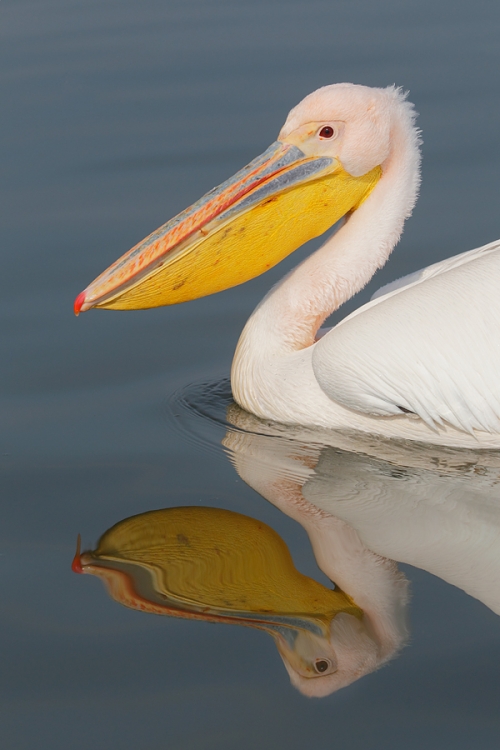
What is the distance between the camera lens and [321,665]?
9.18 feet

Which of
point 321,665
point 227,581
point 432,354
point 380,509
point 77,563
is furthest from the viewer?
point 432,354

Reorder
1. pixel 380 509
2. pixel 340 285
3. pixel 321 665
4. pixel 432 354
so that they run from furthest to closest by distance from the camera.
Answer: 1. pixel 340 285
2. pixel 432 354
3. pixel 380 509
4. pixel 321 665

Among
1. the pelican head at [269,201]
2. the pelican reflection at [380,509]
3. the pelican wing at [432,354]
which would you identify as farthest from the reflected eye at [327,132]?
the pelican reflection at [380,509]

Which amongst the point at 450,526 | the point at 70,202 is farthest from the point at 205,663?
the point at 70,202

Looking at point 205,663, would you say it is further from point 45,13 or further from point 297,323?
point 45,13

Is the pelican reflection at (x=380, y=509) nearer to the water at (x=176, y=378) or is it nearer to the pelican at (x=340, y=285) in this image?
the water at (x=176, y=378)

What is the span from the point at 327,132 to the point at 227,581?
1.81 metres

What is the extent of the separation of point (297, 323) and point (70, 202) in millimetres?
2345

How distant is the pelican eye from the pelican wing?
1.19 meters

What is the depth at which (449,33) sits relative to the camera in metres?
8.22

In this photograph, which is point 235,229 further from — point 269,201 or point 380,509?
point 380,509

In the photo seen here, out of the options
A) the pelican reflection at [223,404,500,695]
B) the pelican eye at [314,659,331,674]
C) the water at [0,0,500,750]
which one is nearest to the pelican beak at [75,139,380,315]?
the water at [0,0,500,750]

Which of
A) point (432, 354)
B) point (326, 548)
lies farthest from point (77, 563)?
point (432, 354)

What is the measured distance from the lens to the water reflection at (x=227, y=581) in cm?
290
